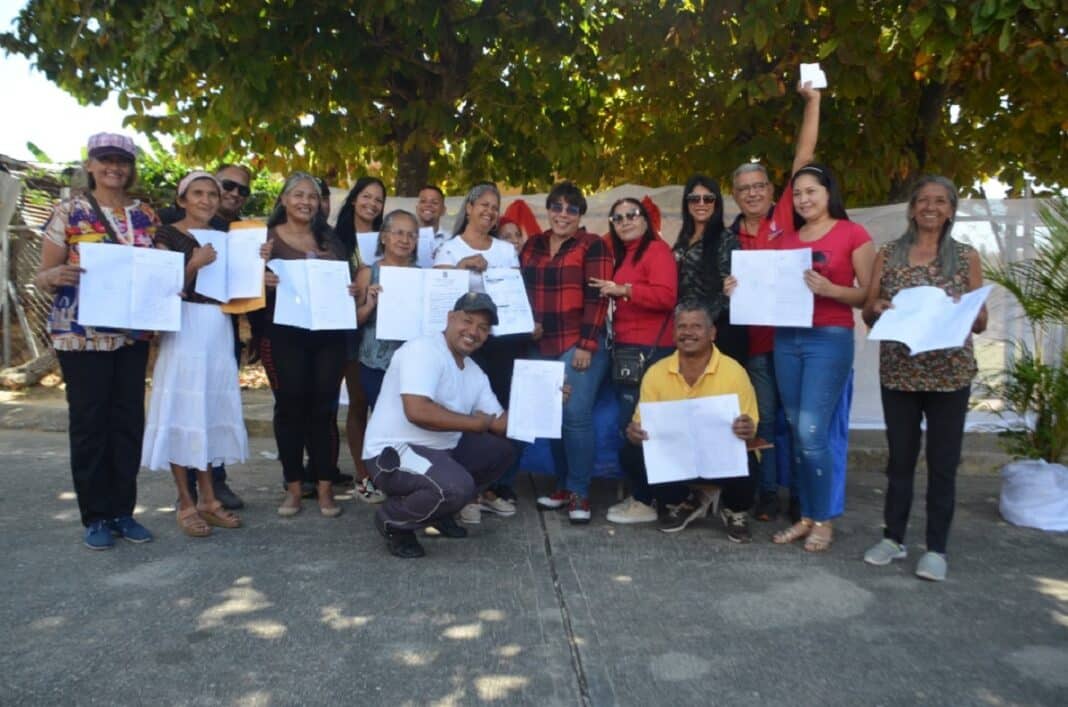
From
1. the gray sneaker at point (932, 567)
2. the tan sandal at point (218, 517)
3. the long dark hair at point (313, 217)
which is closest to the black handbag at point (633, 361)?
the gray sneaker at point (932, 567)

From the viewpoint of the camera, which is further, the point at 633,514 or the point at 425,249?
the point at 425,249

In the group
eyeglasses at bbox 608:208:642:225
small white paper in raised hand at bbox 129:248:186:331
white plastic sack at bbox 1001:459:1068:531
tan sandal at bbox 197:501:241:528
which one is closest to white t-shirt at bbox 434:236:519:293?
eyeglasses at bbox 608:208:642:225

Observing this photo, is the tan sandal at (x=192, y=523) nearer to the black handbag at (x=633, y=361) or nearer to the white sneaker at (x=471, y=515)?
the white sneaker at (x=471, y=515)

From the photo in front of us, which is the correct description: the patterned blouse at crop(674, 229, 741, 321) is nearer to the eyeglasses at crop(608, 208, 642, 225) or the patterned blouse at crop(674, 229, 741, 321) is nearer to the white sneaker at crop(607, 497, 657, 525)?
the eyeglasses at crop(608, 208, 642, 225)

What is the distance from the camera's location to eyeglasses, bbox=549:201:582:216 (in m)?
5.31

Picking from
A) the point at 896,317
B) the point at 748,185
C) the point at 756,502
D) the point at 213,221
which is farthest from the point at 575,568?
the point at 213,221

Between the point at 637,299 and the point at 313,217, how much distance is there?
1984 mm

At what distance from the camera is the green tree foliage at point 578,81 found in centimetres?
664

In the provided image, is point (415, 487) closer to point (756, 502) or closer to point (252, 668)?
point (252, 668)

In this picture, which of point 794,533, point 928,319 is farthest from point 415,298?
point 928,319

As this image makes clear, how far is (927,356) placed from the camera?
4.41 meters

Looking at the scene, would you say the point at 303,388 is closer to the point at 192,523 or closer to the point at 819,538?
the point at 192,523

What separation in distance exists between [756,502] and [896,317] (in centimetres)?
172

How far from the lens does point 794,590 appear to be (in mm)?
4262
